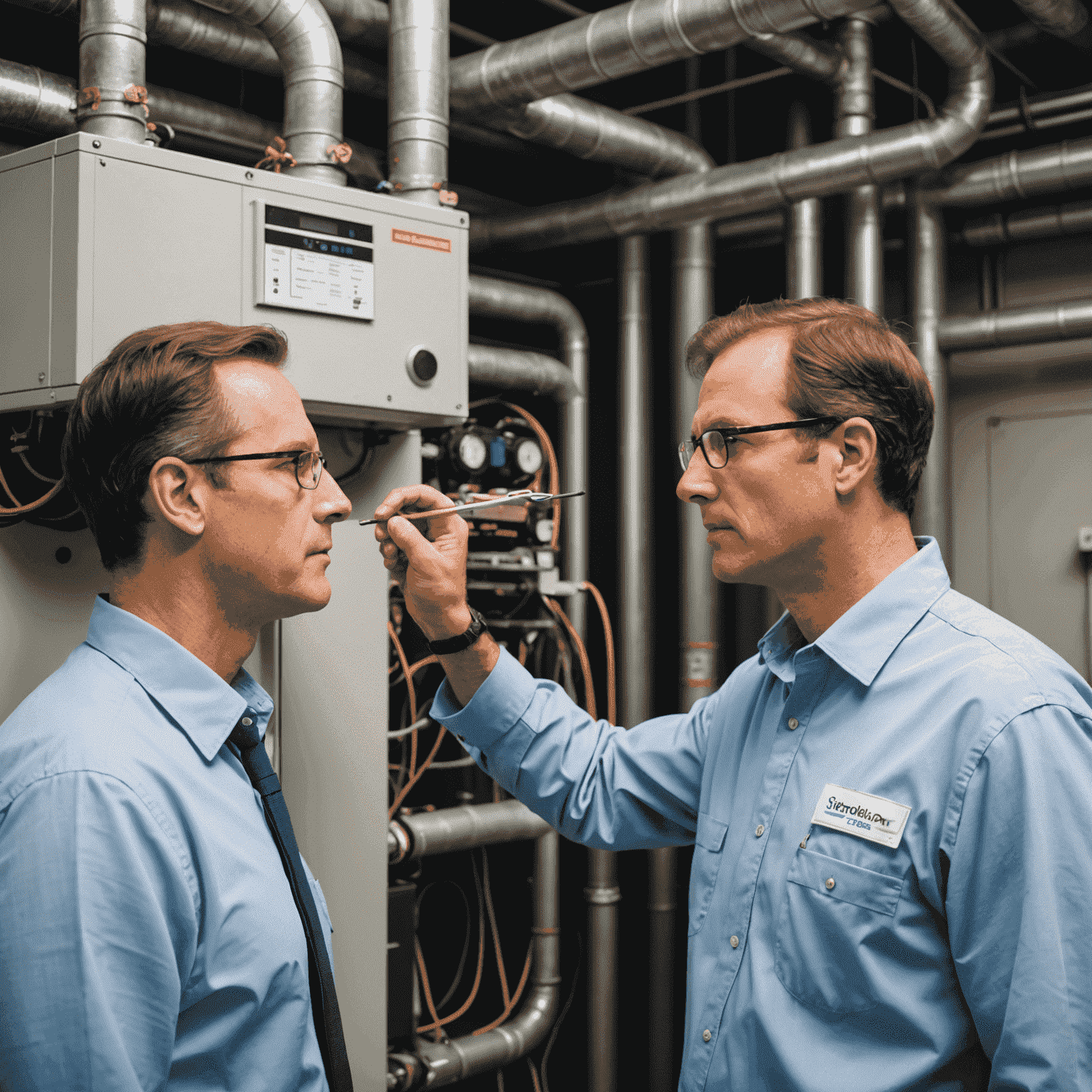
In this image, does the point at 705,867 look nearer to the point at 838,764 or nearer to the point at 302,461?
the point at 838,764

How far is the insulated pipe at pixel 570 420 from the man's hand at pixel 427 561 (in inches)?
70.9

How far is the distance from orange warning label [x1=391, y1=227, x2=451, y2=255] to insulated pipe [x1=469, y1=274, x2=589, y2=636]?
4.23ft

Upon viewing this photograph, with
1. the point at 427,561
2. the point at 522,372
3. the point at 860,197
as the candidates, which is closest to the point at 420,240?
the point at 427,561

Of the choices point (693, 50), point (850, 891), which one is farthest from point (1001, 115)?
point (850, 891)

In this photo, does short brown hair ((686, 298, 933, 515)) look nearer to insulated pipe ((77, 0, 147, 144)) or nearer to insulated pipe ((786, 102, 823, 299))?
insulated pipe ((77, 0, 147, 144))

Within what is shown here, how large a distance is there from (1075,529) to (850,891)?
2.58 m

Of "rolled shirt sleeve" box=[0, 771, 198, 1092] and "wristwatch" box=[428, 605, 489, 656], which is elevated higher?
"wristwatch" box=[428, 605, 489, 656]

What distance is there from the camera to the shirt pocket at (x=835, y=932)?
1129 millimetres

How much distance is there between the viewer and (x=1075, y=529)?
3.36 m

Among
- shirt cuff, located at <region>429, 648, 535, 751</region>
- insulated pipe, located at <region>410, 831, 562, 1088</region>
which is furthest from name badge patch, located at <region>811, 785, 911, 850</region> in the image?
insulated pipe, located at <region>410, 831, 562, 1088</region>

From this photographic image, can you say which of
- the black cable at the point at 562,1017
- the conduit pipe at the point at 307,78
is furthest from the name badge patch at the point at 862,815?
the black cable at the point at 562,1017

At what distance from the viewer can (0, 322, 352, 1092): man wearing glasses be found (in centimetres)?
96

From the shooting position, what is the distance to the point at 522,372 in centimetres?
330

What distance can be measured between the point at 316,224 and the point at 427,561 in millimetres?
684
